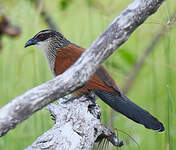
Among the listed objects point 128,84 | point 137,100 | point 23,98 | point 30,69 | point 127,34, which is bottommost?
point 23,98

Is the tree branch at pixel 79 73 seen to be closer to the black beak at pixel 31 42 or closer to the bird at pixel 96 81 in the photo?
the bird at pixel 96 81

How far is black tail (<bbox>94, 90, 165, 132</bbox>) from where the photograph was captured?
1.56m

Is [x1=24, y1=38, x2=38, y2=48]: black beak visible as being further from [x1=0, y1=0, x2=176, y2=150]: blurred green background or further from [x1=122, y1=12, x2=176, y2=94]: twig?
[x1=122, y1=12, x2=176, y2=94]: twig

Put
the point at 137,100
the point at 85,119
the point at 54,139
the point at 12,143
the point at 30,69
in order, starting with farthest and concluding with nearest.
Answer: the point at 30,69, the point at 137,100, the point at 12,143, the point at 85,119, the point at 54,139

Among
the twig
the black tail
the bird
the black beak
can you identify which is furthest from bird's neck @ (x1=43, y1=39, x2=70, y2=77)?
the twig

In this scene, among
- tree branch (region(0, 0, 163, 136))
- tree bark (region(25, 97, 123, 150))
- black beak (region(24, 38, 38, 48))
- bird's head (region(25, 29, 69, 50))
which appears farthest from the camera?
bird's head (region(25, 29, 69, 50))

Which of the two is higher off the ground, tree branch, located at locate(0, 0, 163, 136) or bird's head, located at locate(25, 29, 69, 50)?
bird's head, located at locate(25, 29, 69, 50)

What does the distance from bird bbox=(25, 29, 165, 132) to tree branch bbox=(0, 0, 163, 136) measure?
0.56 metres

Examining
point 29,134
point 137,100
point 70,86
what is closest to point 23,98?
point 70,86

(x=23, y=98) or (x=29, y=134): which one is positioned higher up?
(x=29, y=134)

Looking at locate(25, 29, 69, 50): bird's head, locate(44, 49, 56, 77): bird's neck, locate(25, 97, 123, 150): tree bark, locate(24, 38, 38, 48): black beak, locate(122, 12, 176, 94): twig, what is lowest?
locate(25, 97, 123, 150): tree bark

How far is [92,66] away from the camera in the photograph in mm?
1068

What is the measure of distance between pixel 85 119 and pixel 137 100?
7.29 ft

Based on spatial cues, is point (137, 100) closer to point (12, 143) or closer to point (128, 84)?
point (128, 84)
